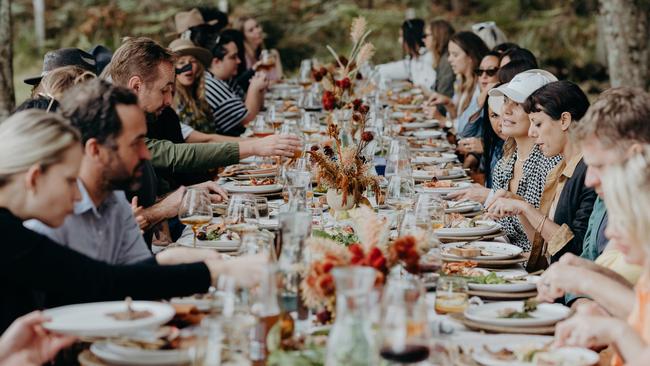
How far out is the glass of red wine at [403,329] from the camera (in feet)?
6.63

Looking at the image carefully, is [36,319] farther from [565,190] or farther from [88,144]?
[565,190]

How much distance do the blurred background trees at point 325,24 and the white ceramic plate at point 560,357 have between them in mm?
12921

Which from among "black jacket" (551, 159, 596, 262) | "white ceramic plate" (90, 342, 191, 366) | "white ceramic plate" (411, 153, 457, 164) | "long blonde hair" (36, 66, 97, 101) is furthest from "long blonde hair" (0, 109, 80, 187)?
"white ceramic plate" (411, 153, 457, 164)

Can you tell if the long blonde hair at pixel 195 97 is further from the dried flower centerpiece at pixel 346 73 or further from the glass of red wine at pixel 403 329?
the glass of red wine at pixel 403 329

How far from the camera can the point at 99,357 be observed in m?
2.26

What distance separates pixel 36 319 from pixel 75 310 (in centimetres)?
12

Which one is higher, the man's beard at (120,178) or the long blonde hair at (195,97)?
the man's beard at (120,178)

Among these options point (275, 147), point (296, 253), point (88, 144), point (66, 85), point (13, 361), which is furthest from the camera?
point (275, 147)

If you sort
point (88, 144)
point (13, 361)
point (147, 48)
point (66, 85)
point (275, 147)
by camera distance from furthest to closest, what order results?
point (275, 147), point (147, 48), point (66, 85), point (88, 144), point (13, 361)

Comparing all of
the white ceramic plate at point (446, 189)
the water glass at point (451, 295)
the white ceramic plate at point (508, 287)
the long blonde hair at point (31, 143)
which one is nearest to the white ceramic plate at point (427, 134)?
the white ceramic plate at point (446, 189)

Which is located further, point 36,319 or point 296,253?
point 296,253

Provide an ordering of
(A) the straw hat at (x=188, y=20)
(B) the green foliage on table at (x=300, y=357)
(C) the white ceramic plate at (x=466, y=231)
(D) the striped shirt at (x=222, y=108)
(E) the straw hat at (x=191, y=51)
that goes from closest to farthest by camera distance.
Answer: (B) the green foliage on table at (x=300, y=357), (C) the white ceramic plate at (x=466, y=231), (E) the straw hat at (x=191, y=51), (D) the striped shirt at (x=222, y=108), (A) the straw hat at (x=188, y=20)

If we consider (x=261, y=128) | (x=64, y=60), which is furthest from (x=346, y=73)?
(x=64, y=60)

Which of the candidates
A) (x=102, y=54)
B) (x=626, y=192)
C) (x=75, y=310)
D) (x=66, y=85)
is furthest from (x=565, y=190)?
(x=102, y=54)
